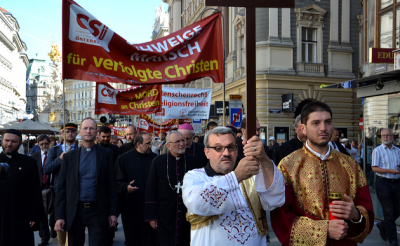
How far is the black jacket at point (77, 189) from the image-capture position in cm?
563

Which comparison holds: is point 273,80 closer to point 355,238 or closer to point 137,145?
point 137,145

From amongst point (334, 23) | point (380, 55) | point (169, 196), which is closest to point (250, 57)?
point (169, 196)

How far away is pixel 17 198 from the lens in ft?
18.8

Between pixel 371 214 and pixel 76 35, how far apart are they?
5055 mm

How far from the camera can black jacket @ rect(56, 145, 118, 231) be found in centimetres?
563

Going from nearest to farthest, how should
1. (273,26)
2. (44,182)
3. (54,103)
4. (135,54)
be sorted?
(135,54)
(44,182)
(273,26)
(54,103)

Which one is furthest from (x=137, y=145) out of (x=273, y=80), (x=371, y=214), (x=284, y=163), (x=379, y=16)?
(x=273, y=80)

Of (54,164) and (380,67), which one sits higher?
(380,67)

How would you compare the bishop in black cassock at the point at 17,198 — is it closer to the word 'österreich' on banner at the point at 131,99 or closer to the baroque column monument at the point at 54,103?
the word 'österreich' on banner at the point at 131,99

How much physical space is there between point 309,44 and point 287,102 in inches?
168

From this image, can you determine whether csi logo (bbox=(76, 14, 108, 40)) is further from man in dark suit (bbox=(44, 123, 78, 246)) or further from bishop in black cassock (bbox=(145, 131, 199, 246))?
bishop in black cassock (bbox=(145, 131, 199, 246))

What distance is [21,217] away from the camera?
18.8ft

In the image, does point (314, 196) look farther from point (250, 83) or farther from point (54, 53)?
point (54, 53)

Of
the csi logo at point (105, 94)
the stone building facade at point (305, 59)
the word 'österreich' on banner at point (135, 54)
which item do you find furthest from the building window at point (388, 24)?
the stone building facade at point (305, 59)
